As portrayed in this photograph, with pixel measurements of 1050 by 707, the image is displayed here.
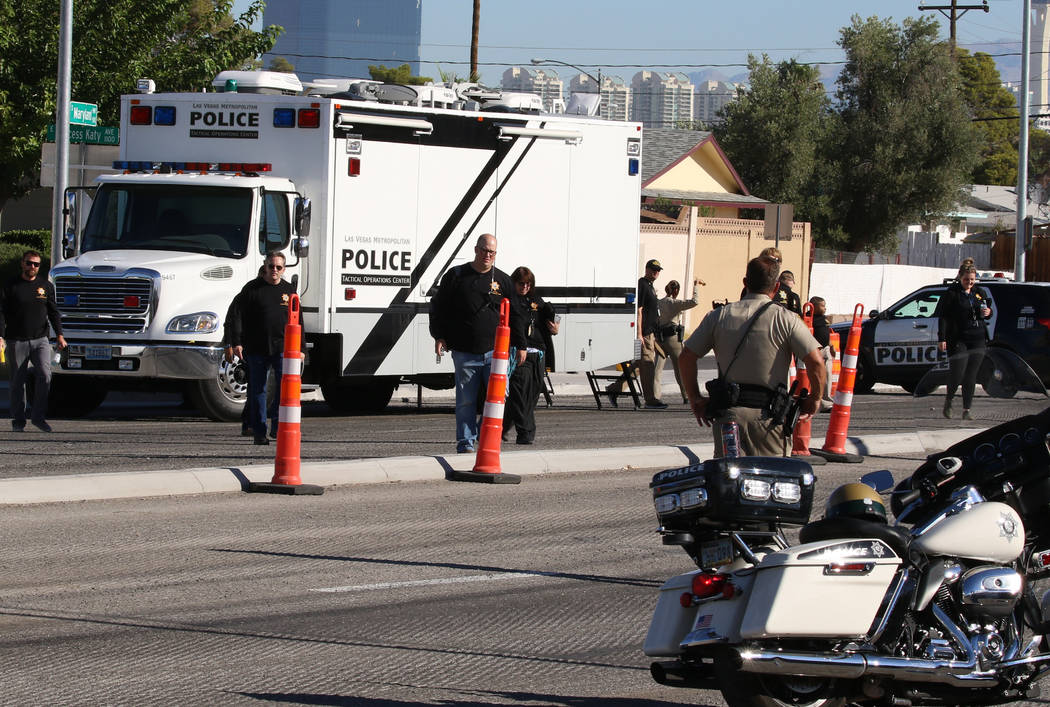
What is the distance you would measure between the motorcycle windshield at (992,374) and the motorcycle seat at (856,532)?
7.41m

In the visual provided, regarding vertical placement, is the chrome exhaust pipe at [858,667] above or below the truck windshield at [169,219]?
below

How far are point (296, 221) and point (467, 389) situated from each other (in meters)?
4.29

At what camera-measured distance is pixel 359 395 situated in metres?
18.6

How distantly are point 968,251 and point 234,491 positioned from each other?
4643cm

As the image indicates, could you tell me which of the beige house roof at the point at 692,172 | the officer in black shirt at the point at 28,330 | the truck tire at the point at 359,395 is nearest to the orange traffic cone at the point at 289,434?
the officer in black shirt at the point at 28,330

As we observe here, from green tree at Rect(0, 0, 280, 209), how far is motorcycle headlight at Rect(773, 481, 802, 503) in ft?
72.9

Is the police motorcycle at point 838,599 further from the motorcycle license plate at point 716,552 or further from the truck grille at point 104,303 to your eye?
the truck grille at point 104,303

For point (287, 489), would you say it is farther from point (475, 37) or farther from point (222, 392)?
point (475, 37)

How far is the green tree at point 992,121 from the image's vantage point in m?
117

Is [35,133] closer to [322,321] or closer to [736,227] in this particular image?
[322,321]

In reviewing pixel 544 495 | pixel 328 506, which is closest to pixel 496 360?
pixel 544 495

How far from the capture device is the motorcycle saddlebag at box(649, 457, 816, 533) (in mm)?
5020

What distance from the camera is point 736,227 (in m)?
34.7

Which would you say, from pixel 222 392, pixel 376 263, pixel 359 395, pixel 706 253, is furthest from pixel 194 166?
pixel 706 253
